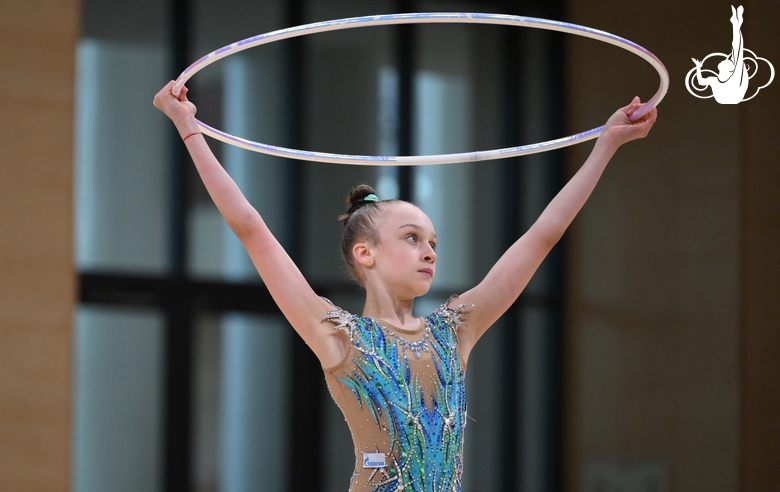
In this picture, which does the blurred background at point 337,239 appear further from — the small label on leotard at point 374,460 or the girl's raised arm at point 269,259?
the small label on leotard at point 374,460


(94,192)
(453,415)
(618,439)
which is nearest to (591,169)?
(453,415)

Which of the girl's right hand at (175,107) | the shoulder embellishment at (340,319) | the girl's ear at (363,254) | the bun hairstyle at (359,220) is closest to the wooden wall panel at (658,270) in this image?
the bun hairstyle at (359,220)

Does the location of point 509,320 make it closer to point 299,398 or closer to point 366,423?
point 299,398

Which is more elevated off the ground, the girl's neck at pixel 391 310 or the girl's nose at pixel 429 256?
the girl's nose at pixel 429 256

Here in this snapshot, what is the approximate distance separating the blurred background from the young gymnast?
2.80 meters

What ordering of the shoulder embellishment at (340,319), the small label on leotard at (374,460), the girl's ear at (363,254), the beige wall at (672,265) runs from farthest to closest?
the beige wall at (672,265)
the girl's ear at (363,254)
the shoulder embellishment at (340,319)
the small label on leotard at (374,460)

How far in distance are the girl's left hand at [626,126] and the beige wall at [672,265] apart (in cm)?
361

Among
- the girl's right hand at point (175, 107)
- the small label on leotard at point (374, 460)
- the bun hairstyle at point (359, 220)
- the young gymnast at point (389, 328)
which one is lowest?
the small label on leotard at point (374, 460)

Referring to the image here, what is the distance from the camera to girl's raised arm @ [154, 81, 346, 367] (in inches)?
89.8

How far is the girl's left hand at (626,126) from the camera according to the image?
8.59 feet

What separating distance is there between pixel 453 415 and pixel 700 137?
14.8 feet

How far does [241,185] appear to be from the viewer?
223 inches

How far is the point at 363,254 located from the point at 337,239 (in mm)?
3310

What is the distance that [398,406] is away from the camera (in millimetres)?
2232
